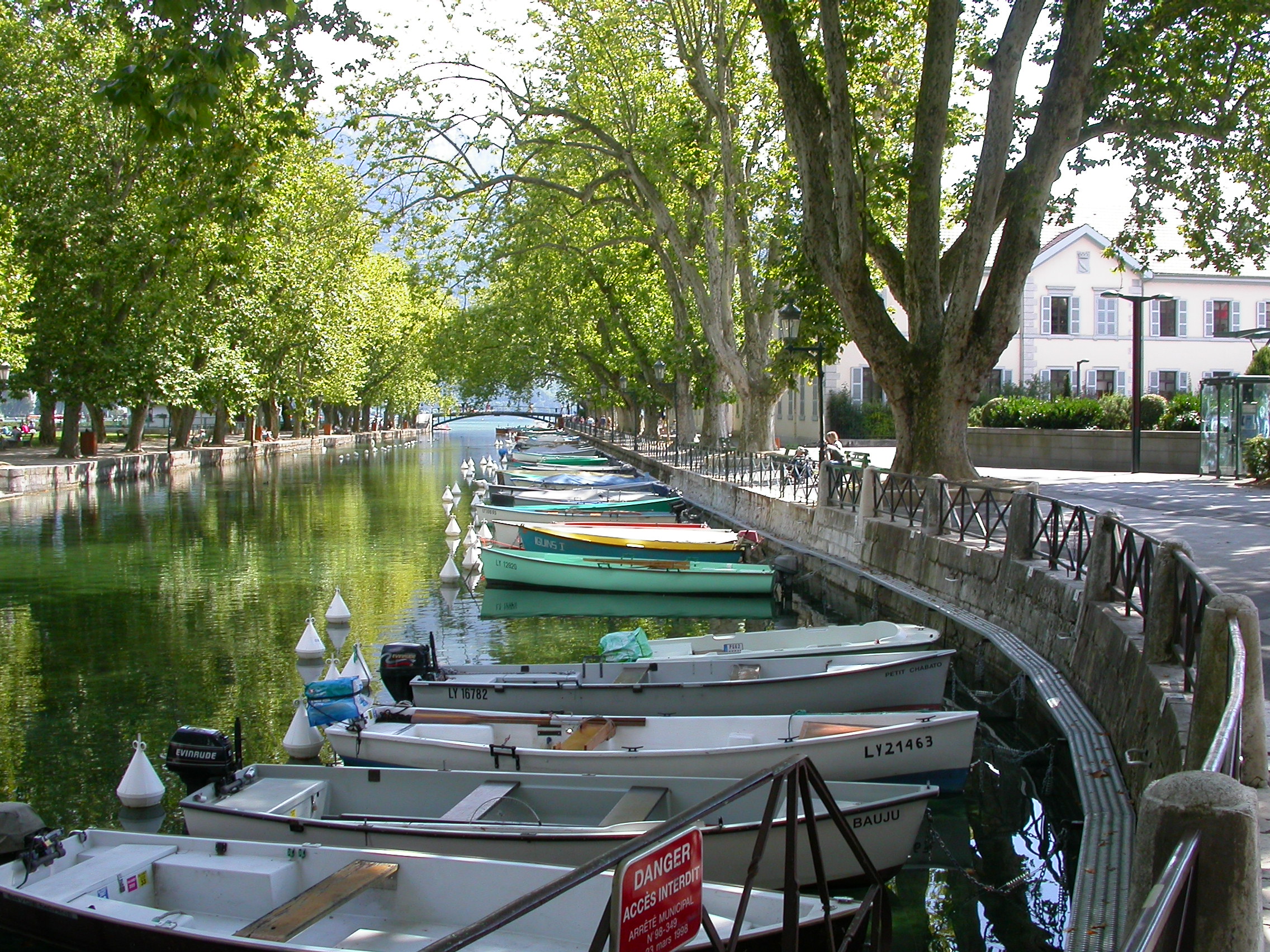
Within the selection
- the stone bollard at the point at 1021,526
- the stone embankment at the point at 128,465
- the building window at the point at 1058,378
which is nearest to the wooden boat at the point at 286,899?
the stone bollard at the point at 1021,526

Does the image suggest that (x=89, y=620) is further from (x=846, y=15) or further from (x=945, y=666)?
(x=846, y=15)

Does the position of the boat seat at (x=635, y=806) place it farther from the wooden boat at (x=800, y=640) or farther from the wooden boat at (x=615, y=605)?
the wooden boat at (x=615, y=605)

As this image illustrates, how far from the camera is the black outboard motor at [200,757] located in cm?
933

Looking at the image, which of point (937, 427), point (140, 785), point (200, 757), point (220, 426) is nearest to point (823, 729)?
point (200, 757)

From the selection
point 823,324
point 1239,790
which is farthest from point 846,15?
point 1239,790

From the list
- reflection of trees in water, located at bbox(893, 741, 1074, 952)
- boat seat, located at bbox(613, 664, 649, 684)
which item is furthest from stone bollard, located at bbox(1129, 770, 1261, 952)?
boat seat, located at bbox(613, 664, 649, 684)

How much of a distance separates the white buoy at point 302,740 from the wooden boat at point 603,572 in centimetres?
1147

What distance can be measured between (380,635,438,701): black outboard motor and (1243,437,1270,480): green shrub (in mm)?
19281

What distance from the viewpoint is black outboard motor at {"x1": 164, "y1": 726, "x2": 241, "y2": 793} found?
30.6 ft

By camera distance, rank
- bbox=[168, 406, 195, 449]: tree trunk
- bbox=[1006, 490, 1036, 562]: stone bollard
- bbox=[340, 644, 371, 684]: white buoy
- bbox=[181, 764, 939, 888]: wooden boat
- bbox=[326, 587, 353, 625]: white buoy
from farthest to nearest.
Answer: bbox=[168, 406, 195, 449]: tree trunk → bbox=[326, 587, 353, 625]: white buoy → bbox=[1006, 490, 1036, 562]: stone bollard → bbox=[340, 644, 371, 684]: white buoy → bbox=[181, 764, 939, 888]: wooden boat

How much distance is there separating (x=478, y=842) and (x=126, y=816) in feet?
12.9

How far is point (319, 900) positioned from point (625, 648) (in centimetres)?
612

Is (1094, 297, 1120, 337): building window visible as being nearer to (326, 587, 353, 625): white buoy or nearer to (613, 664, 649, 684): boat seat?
(326, 587, 353, 625): white buoy

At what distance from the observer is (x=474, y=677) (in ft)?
39.6
